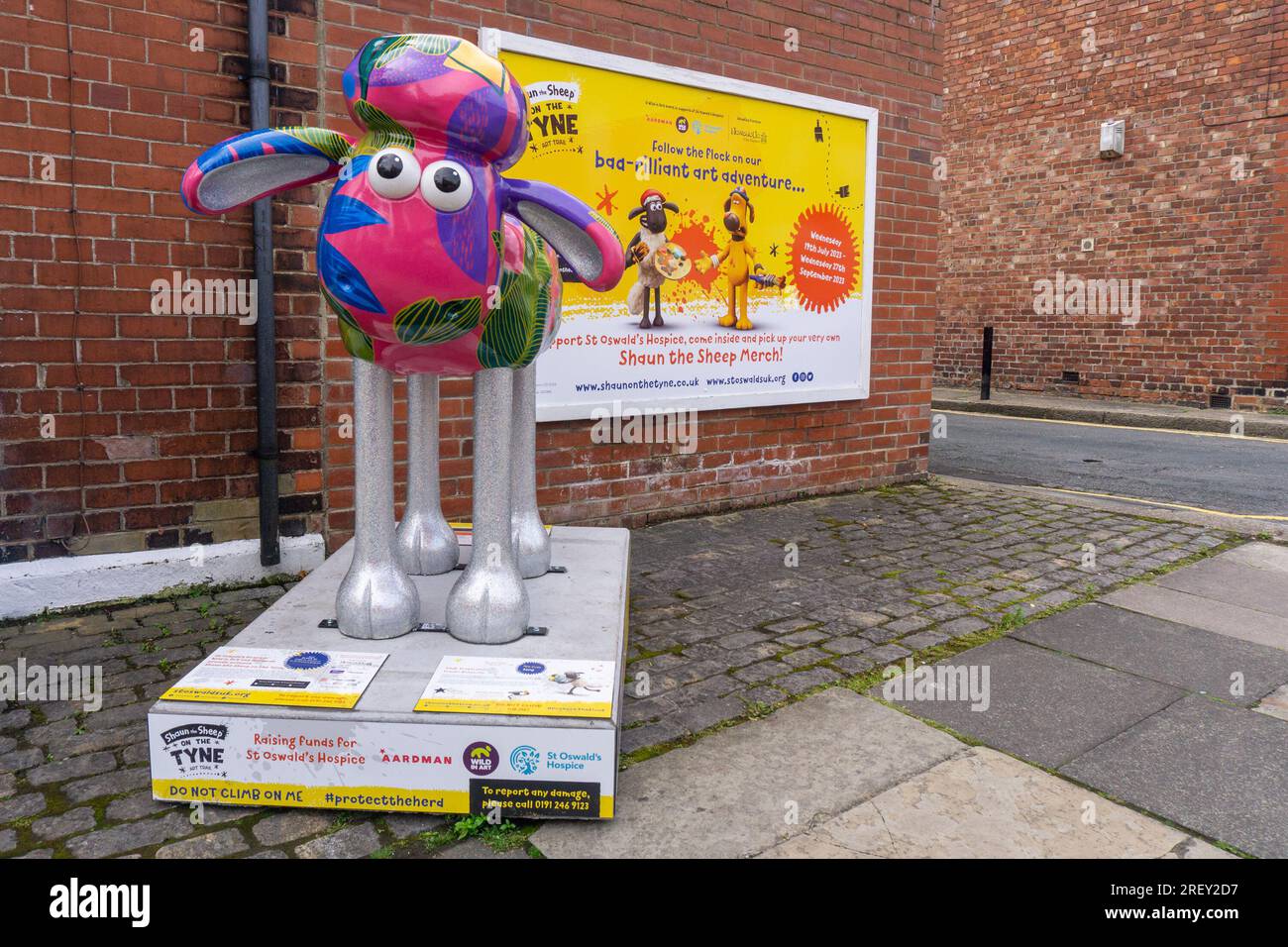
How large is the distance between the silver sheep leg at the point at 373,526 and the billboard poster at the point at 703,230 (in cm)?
236

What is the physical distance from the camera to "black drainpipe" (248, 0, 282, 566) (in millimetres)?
4031

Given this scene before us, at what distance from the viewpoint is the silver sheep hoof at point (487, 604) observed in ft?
9.10

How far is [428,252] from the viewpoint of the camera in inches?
96.7

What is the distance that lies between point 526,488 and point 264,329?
1.48 meters

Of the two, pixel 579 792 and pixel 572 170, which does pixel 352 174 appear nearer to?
pixel 579 792

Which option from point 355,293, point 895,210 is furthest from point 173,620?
point 895,210

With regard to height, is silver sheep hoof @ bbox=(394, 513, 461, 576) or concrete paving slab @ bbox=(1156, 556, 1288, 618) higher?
silver sheep hoof @ bbox=(394, 513, 461, 576)

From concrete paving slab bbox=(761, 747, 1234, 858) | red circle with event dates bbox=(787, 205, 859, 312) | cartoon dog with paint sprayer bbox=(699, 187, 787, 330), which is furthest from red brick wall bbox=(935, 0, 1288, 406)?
concrete paving slab bbox=(761, 747, 1234, 858)

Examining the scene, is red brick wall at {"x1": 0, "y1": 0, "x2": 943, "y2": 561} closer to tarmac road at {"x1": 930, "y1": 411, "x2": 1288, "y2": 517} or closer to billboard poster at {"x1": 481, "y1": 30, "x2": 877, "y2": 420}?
billboard poster at {"x1": 481, "y1": 30, "x2": 877, "y2": 420}

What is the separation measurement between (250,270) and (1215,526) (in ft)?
18.9

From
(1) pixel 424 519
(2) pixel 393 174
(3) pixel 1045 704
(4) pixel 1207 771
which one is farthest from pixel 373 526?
(4) pixel 1207 771

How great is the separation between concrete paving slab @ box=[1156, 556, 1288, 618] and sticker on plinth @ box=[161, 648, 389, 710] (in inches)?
155

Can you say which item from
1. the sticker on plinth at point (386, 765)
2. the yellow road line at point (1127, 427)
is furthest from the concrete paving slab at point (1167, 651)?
the yellow road line at point (1127, 427)

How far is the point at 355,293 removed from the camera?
2.51m
